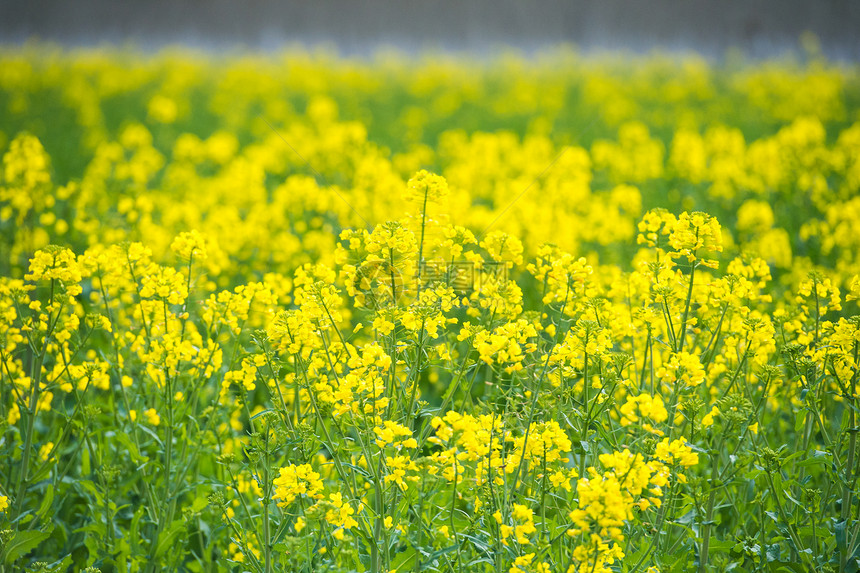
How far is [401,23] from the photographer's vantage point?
38.6 metres

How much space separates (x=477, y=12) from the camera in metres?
39.2

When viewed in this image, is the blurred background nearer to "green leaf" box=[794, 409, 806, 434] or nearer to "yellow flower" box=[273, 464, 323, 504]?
"green leaf" box=[794, 409, 806, 434]

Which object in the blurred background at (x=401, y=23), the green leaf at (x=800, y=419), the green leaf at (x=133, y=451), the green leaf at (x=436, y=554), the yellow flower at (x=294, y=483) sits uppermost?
the blurred background at (x=401, y=23)

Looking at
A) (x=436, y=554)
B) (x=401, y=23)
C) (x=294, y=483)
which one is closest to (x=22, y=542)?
(x=294, y=483)

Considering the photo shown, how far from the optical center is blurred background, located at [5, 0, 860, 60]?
1326 inches

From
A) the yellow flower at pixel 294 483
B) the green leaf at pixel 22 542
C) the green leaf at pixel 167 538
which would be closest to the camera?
the yellow flower at pixel 294 483

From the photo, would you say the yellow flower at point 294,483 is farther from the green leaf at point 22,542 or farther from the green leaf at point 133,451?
the green leaf at point 22,542

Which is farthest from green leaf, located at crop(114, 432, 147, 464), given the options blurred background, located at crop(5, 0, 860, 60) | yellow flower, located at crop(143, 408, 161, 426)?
blurred background, located at crop(5, 0, 860, 60)

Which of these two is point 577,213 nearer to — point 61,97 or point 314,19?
point 61,97

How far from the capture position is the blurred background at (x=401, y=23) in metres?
33.7

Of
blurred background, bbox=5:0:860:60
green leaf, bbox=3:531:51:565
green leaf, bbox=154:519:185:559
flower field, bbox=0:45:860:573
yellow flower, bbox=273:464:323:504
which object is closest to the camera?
yellow flower, bbox=273:464:323:504

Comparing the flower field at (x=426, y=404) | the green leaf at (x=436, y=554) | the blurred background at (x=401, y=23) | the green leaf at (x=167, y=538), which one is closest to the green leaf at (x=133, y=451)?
the flower field at (x=426, y=404)

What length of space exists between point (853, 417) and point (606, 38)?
121 feet

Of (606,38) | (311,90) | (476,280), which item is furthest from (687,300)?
(606,38)
